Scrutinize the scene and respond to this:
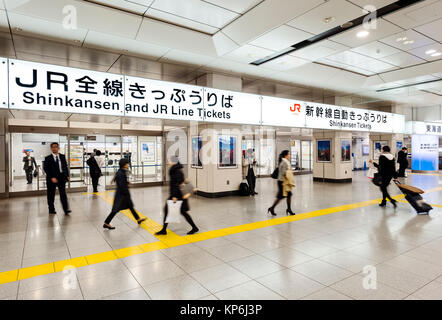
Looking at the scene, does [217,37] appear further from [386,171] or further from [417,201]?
[417,201]

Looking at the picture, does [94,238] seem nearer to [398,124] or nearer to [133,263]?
[133,263]

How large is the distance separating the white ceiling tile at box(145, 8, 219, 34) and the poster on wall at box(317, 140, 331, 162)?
Result: 8830mm

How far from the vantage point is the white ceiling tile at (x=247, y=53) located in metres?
5.78

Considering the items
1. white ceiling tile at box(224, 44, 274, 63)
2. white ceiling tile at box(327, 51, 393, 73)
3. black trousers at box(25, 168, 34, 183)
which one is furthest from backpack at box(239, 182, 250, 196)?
black trousers at box(25, 168, 34, 183)

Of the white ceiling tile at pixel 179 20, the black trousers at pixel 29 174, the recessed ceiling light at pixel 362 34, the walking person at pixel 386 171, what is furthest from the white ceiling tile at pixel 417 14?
the black trousers at pixel 29 174

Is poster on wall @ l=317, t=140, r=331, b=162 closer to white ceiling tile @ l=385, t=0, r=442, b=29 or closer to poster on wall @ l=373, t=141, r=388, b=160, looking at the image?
poster on wall @ l=373, t=141, r=388, b=160

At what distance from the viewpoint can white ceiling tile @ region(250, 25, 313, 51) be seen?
16.5 feet

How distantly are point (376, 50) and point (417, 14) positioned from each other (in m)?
2.05

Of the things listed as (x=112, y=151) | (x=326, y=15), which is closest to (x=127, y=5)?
(x=326, y=15)

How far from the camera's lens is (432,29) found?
5.37m

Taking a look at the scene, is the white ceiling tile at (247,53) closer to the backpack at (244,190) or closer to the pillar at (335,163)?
the backpack at (244,190)

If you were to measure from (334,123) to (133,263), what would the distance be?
24.2 ft

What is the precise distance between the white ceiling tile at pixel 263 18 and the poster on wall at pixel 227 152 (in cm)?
351
